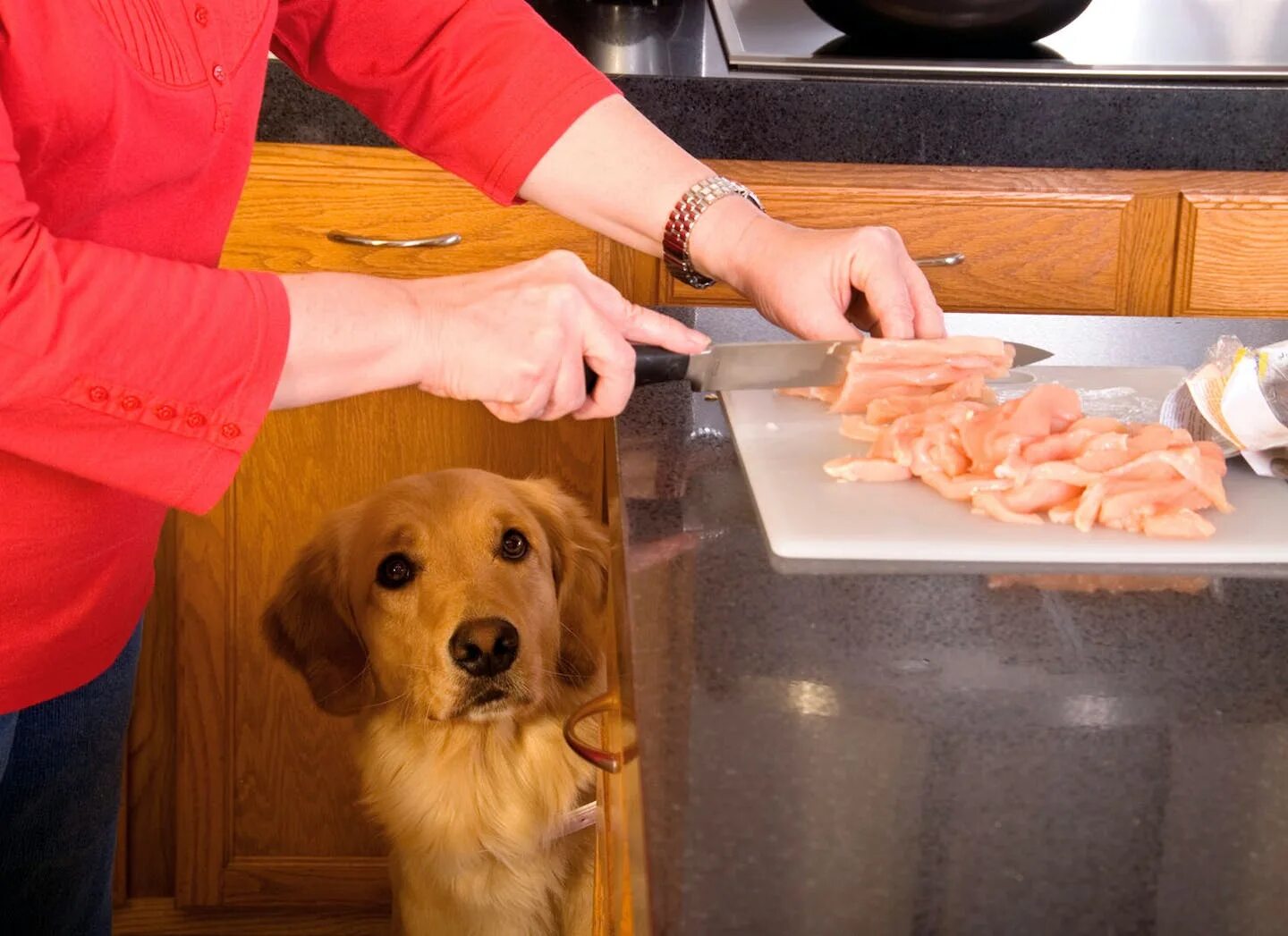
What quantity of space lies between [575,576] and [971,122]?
0.74m

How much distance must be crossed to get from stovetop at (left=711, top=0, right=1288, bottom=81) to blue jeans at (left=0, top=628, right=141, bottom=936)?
1080 mm

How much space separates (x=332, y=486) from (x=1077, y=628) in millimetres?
1172

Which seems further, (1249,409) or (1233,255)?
(1233,255)

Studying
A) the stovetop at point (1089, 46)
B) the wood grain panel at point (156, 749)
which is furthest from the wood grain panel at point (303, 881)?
the stovetop at point (1089, 46)

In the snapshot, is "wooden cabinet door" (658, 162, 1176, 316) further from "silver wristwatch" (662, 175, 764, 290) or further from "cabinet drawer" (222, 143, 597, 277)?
"silver wristwatch" (662, 175, 764, 290)

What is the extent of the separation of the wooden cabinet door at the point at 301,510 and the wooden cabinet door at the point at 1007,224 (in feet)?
0.85

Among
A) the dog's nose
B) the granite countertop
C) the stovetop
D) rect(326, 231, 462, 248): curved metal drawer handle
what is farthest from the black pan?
the dog's nose

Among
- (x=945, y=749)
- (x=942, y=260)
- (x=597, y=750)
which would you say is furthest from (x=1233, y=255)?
(x=945, y=749)

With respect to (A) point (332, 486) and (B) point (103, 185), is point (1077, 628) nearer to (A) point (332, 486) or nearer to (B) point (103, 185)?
(B) point (103, 185)

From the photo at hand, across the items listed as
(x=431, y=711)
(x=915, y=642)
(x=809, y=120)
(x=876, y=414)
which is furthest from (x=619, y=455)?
(x=809, y=120)

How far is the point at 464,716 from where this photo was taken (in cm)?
132

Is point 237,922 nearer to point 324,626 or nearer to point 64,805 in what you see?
point 324,626

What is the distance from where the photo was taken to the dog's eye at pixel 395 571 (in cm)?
139

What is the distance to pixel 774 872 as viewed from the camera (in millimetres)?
554
